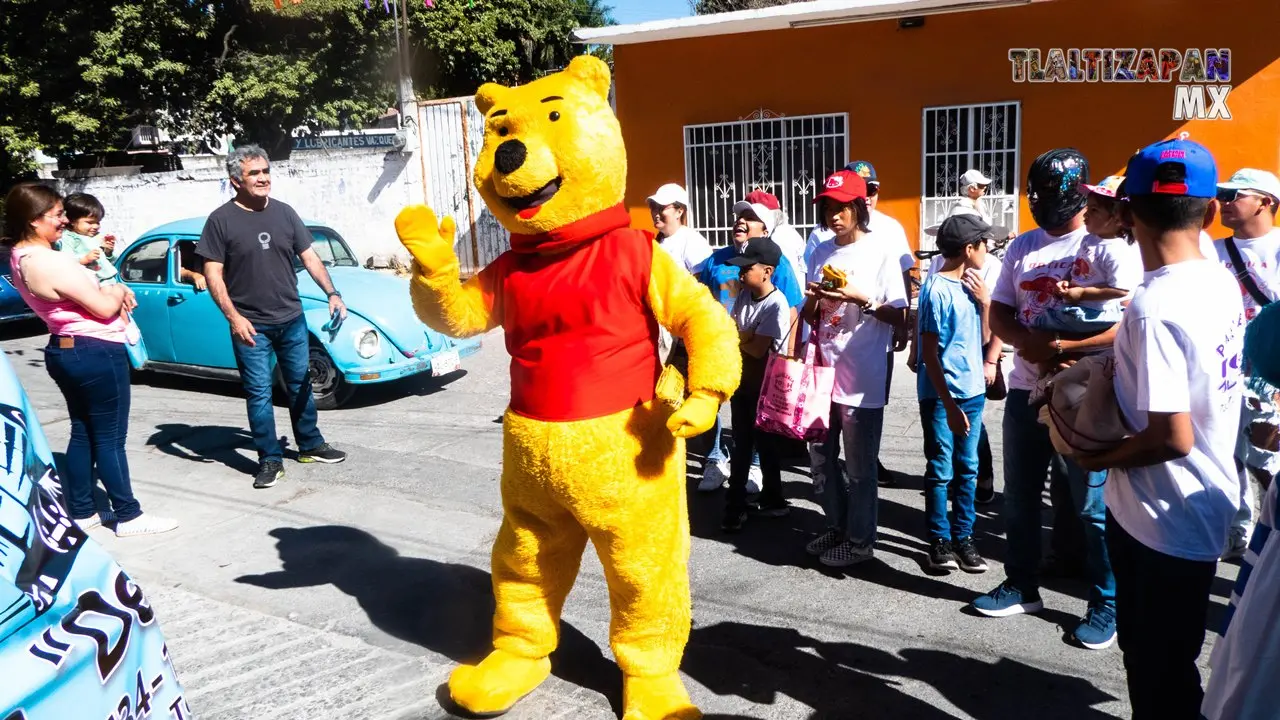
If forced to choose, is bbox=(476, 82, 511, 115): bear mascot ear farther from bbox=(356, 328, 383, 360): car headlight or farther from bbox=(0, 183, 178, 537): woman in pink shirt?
bbox=(356, 328, 383, 360): car headlight

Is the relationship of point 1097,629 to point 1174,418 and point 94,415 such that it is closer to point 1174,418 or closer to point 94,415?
point 1174,418

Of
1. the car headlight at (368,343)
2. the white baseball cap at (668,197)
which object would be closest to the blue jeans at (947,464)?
the white baseball cap at (668,197)

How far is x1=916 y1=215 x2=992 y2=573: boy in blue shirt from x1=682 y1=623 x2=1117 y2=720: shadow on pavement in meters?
0.87

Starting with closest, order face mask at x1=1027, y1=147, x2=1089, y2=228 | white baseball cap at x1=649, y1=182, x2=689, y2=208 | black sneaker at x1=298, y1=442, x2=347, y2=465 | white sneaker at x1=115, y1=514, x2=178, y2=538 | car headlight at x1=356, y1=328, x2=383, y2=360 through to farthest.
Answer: face mask at x1=1027, y1=147, x2=1089, y2=228 → white sneaker at x1=115, y1=514, x2=178, y2=538 → white baseball cap at x1=649, y1=182, x2=689, y2=208 → black sneaker at x1=298, y1=442, x2=347, y2=465 → car headlight at x1=356, y1=328, x2=383, y2=360

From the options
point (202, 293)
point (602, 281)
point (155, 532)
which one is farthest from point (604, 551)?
point (202, 293)

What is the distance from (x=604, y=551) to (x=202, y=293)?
6.59 m

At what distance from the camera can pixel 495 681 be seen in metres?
3.54

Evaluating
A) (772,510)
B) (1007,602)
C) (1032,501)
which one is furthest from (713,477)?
(1032,501)

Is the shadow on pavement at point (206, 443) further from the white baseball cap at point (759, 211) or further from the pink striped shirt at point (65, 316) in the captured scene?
the white baseball cap at point (759, 211)

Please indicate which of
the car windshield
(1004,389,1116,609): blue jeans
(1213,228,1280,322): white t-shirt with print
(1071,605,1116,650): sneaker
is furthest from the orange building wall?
(1071,605,1116,650): sneaker

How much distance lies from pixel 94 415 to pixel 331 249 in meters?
4.33

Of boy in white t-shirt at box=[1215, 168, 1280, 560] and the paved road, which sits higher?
boy in white t-shirt at box=[1215, 168, 1280, 560]

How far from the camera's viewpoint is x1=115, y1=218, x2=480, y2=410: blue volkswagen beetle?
26.6ft

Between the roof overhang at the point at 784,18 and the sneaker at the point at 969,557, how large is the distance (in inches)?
295
